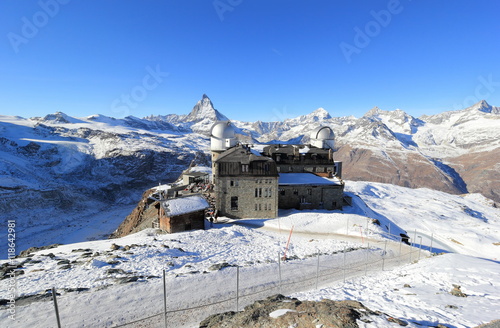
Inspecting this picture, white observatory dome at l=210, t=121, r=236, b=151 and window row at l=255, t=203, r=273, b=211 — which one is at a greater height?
white observatory dome at l=210, t=121, r=236, b=151

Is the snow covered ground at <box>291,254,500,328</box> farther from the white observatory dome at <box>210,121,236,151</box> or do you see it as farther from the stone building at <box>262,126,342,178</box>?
the white observatory dome at <box>210,121,236,151</box>

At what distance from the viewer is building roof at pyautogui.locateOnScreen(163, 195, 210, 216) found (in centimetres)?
3120

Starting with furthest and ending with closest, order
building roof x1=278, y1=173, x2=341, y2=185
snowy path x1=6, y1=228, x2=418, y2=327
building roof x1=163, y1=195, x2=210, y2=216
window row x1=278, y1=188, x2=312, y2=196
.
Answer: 1. building roof x1=278, y1=173, x2=341, y2=185
2. window row x1=278, y1=188, x2=312, y2=196
3. building roof x1=163, y1=195, x2=210, y2=216
4. snowy path x1=6, y1=228, x2=418, y2=327

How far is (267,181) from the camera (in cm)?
3844

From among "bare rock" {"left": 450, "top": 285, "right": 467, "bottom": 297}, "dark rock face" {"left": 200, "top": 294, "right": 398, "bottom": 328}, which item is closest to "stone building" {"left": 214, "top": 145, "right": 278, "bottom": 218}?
"bare rock" {"left": 450, "top": 285, "right": 467, "bottom": 297}

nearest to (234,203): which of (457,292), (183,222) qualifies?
(183,222)

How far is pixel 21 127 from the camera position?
161625mm

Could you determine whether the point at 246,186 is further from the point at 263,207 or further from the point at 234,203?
the point at 263,207

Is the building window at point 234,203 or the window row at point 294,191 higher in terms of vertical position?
the window row at point 294,191

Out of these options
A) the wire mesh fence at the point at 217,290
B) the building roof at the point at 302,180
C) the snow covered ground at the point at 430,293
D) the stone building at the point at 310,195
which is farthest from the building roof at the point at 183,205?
the snow covered ground at the point at 430,293

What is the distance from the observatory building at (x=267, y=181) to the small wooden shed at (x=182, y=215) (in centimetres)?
550

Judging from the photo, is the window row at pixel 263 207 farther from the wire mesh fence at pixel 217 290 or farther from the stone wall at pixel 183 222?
the wire mesh fence at pixel 217 290

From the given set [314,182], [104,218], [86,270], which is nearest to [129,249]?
[86,270]

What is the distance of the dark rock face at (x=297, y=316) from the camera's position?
9227mm
